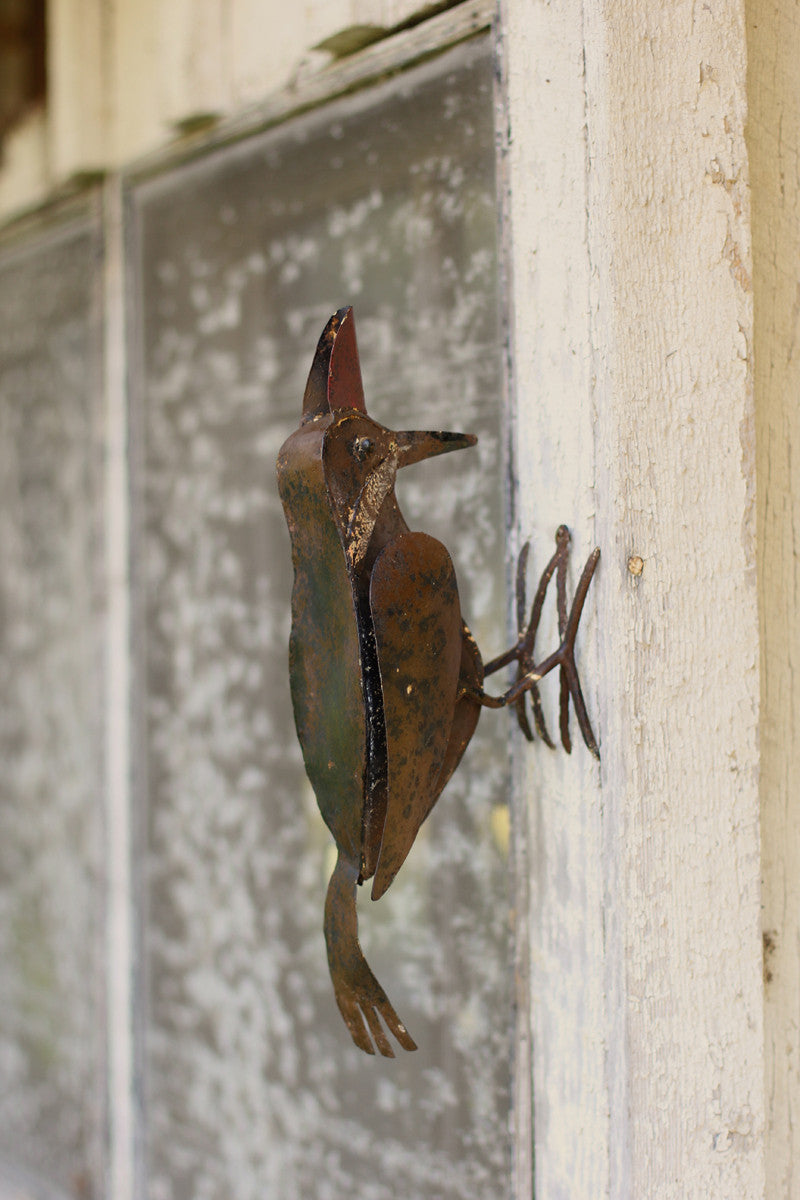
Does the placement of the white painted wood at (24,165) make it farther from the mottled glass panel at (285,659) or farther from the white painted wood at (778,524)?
the white painted wood at (778,524)

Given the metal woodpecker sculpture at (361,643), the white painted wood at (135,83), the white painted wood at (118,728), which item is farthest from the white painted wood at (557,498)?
the white painted wood at (118,728)

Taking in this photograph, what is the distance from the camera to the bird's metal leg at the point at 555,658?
71 cm

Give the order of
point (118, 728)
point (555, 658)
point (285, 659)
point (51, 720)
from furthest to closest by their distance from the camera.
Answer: point (51, 720) < point (118, 728) < point (285, 659) < point (555, 658)

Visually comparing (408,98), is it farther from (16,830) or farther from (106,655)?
(16,830)

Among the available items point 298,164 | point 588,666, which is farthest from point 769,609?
point 298,164

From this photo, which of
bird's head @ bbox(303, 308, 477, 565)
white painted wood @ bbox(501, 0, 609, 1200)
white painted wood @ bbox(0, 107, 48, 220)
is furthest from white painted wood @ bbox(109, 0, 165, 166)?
bird's head @ bbox(303, 308, 477, 565)

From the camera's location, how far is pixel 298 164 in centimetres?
108

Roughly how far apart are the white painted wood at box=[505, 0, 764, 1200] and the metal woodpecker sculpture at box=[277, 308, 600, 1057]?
123 millimetres

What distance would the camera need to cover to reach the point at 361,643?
606 millimetres

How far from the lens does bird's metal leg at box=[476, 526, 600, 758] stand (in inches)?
28.1

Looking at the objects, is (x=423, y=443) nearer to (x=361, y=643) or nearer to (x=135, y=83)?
(x=361, y=643)

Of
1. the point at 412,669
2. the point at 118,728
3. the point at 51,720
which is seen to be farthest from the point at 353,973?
the point at 51,720

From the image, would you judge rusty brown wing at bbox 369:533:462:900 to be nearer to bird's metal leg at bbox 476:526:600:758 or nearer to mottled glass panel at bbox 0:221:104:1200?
bird's metal leg at bbox 476:526:600:758

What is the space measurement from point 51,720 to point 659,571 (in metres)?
1.10
